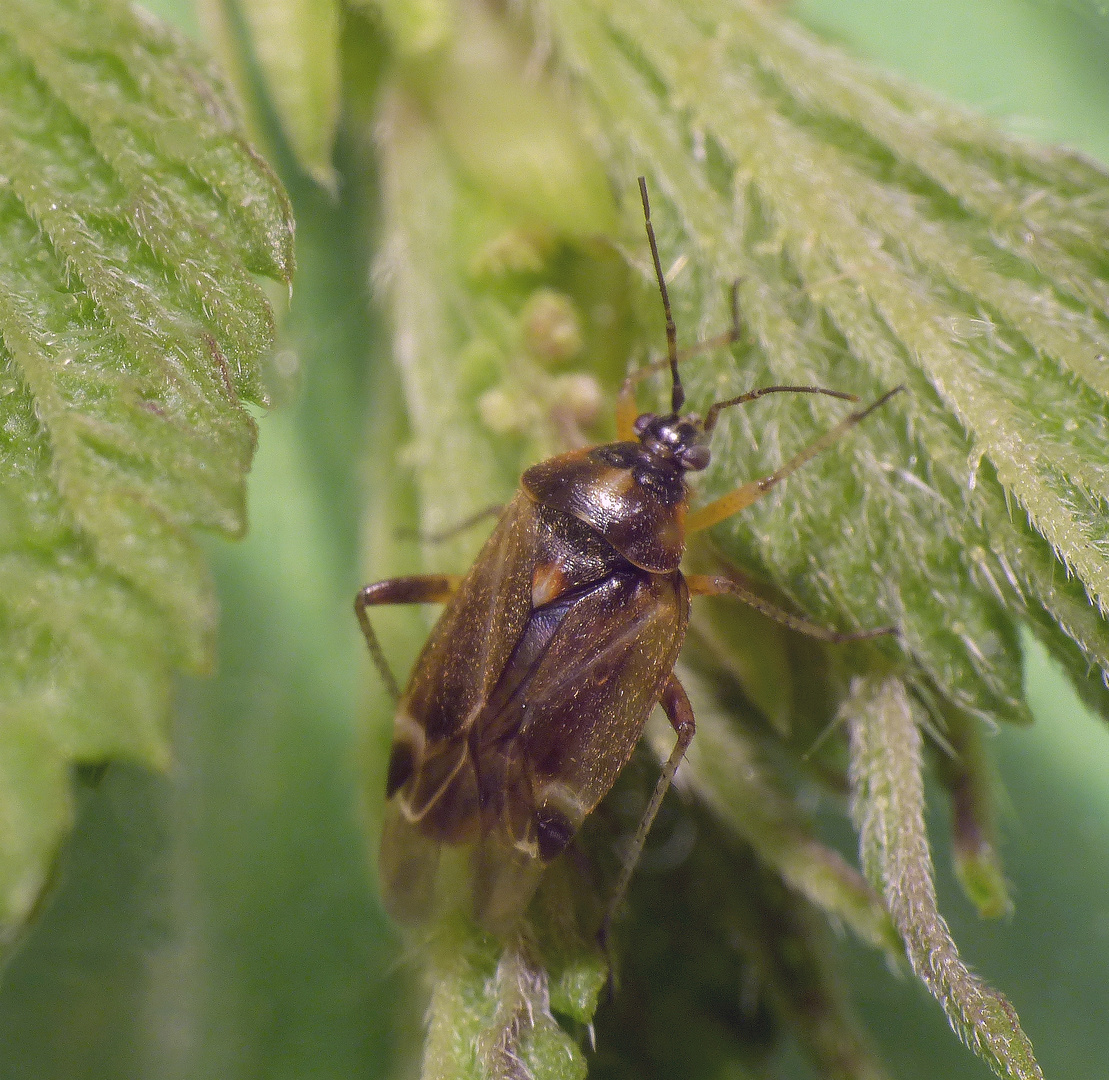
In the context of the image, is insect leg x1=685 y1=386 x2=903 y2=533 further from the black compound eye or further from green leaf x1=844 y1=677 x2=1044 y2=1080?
green leaf x1=844 y1=677 x2=1044 y2=1080

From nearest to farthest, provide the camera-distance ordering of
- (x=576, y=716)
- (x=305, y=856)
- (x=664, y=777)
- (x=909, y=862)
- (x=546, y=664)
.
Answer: (x=909, y=862), (x=664, y=777), (x=576, y=716), (x=546, y=664), (x=305, y=856)

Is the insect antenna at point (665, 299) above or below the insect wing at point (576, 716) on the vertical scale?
above

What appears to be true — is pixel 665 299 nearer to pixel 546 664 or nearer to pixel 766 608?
pixel 766 608

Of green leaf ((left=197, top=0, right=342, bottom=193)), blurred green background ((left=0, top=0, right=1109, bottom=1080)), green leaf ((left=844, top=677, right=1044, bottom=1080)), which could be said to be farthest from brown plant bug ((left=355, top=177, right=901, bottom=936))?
green leaf ((left=197, top=0, right=342, bottom=193))

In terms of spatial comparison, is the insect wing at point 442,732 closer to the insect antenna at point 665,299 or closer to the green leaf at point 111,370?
the insect antenna at point 665,299

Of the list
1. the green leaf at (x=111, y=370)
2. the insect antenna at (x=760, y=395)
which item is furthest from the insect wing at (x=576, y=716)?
the green leaf at (x=111, y=370)

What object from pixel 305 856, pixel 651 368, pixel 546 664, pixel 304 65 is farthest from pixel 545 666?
pixel 304 65
